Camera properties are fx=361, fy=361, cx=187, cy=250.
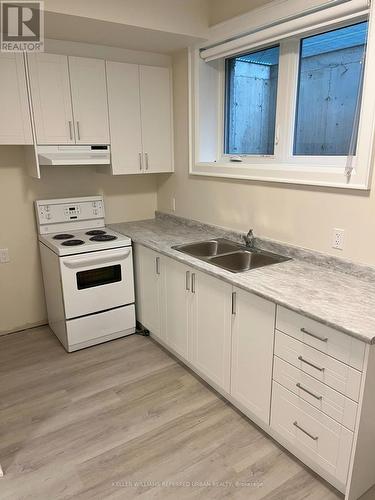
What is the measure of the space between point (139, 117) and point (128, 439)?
2.43 metres

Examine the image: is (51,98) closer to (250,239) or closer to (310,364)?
(250,239)

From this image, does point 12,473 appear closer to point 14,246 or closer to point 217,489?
point 217,489

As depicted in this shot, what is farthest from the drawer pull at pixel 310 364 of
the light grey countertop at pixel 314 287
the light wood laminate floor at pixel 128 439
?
the light wood laminate floor at pixel 128 439

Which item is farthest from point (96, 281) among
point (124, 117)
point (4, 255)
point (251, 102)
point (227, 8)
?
point (227, 8)

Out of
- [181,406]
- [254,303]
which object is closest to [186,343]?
[181,406]

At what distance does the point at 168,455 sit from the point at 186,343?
30.0 inches

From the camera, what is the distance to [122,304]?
2986 millimetres

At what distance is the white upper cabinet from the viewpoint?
2.94 meters

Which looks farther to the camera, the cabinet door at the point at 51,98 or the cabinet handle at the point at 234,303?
the cabinet door at the point at 51,98

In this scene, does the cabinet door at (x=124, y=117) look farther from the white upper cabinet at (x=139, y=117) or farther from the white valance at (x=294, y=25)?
the white valance at (x=294, y=25)

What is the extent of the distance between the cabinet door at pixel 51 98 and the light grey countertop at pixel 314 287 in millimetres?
1075

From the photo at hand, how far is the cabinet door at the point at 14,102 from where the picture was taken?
8.07ft

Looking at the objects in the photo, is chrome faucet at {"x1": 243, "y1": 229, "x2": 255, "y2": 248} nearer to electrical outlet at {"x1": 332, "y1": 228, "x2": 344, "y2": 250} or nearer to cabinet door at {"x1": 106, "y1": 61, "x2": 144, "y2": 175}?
electrical outlet at {"x1": 332, "y1": 228, "x2": 344, "y2": 250}

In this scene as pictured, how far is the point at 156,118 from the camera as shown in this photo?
10.4ft
